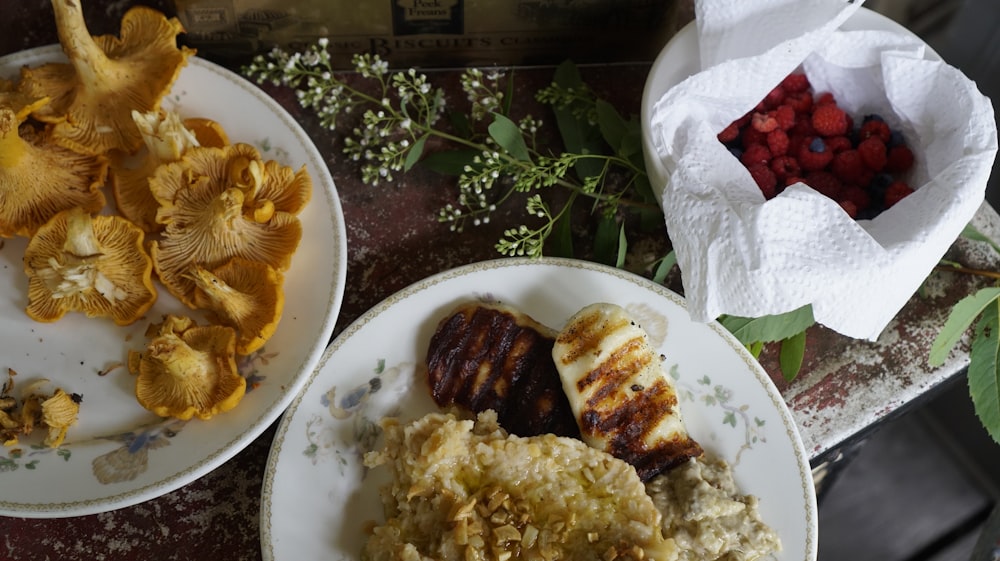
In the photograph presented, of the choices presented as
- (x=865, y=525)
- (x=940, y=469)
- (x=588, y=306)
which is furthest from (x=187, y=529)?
(x=940, y=469)

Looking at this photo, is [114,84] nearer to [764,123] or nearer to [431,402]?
[431,402]

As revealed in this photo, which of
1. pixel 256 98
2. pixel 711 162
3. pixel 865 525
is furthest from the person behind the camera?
pixel 865 525

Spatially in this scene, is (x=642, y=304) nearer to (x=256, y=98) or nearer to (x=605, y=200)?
(x=605, y=200)

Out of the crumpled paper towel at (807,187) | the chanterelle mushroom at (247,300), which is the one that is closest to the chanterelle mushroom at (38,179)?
the chanterelle mushroom at (247,300)

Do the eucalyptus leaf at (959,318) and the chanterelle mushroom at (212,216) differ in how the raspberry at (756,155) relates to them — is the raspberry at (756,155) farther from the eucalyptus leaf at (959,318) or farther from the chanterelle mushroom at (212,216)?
the chanterelle mushroom at (212,216)

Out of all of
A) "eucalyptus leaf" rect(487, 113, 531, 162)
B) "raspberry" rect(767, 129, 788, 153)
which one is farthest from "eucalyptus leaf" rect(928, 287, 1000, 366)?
"eucalyptus leaf" rect(487, 113, 531, 162)

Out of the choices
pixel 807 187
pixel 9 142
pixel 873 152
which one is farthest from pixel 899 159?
pixel 9 142
